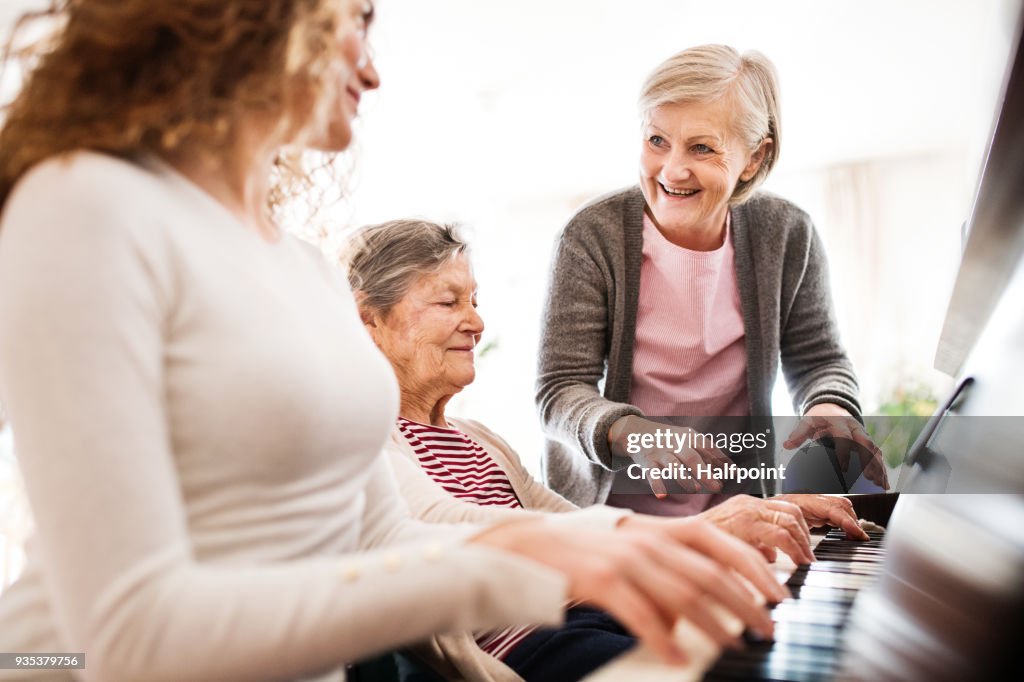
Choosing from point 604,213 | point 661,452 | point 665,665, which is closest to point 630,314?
point 604,213

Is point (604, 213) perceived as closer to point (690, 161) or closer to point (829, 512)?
point (690, 161)

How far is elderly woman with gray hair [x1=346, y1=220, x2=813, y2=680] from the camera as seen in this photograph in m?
1.01

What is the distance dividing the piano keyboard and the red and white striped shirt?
57 cm

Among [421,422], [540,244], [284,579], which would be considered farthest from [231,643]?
[540,244]

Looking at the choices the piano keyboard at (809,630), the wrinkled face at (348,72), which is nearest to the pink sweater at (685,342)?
the piano keyboard at (809,630)

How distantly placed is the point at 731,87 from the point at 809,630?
124 cm

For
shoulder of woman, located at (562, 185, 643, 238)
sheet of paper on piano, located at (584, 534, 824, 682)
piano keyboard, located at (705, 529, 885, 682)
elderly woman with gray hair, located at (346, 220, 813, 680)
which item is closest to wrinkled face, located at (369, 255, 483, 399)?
elderly woman with gray hair, located at (346, 220, 813, 680)

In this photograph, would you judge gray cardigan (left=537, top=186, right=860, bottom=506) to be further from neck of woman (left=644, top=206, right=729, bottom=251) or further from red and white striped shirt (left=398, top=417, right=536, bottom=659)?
red and white striped shirt (left=398, top=417, right=536, bottom=659)

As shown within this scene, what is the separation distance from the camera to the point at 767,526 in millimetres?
1021

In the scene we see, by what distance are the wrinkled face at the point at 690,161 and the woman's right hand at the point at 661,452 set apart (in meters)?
0.54

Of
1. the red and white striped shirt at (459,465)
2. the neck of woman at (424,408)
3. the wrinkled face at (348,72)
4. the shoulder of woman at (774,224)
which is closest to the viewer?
the wrinkled face at (348,72)

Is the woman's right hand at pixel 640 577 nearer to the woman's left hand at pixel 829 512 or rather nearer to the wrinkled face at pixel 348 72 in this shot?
the wrinkled face at pixel 348 72

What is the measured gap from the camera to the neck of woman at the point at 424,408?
1.51 meters

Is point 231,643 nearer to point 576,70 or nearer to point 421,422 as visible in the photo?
→ point 421,422
